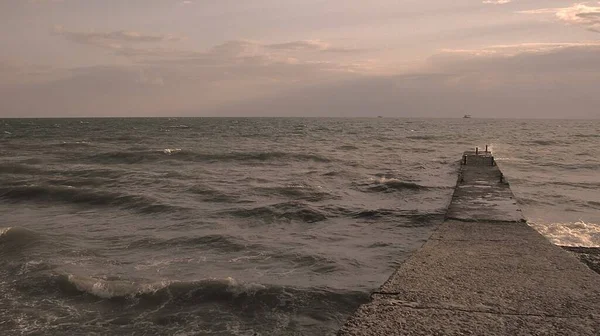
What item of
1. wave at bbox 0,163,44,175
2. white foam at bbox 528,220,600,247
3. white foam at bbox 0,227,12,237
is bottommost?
white foam at bbox 528,220,600,247

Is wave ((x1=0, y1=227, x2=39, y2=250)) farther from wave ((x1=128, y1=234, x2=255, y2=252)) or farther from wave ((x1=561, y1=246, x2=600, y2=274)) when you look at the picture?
wave ((x1=561, y1=246, x2=600, y2=274))

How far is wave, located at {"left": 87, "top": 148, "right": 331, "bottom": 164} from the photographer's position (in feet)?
106

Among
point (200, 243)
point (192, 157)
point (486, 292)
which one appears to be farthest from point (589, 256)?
point (192, 157)

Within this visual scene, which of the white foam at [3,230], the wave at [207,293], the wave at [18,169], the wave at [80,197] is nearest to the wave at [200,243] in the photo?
the wave at [207,293]

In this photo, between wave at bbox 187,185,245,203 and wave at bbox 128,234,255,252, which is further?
wave at bbox 187,185,245,203

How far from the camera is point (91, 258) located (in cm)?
1030

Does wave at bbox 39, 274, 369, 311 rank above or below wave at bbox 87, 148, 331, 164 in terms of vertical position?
below

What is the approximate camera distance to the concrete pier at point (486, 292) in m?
5.04

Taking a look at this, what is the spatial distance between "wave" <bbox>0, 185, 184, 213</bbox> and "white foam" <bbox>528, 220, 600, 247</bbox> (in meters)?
11.7

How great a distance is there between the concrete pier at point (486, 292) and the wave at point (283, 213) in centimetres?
570

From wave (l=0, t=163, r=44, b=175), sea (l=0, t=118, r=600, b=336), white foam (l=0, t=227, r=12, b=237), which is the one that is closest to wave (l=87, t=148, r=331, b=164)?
→ wave (l=0, t=163, r=44, b=175)

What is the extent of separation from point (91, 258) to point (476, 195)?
11.5m

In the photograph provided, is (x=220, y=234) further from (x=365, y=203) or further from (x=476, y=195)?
(x=476, y=195)

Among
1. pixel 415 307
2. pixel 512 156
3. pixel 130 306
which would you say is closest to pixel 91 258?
pixel 130 306
